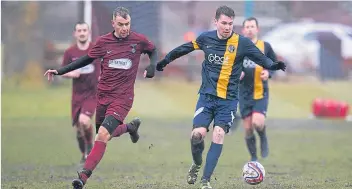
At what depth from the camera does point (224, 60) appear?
369 inches

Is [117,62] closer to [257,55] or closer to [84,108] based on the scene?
[257,55]

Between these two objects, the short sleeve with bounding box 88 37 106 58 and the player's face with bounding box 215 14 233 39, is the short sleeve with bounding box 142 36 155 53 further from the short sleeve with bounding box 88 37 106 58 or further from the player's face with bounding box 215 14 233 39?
the player's face with bounding box 215 14 233 39

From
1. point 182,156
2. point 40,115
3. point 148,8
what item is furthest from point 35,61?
point 182,156

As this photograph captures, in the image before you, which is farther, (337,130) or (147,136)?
(337,130)

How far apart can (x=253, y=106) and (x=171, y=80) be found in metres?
14.8

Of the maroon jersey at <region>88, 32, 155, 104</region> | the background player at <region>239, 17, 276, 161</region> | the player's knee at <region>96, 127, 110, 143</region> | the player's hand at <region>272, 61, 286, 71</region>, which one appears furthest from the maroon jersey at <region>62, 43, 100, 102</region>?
the player's hand at <region>272, 61, 286, 71</region>

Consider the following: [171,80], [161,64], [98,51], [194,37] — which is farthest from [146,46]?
[171,80]

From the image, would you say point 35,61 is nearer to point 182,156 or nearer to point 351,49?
point 351,49

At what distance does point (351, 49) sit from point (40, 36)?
32.6 ft

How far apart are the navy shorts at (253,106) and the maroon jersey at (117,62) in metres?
2.92

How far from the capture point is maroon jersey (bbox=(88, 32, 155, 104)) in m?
9.54

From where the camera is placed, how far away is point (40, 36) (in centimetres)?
2709

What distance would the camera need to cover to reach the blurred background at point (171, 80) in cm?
1413

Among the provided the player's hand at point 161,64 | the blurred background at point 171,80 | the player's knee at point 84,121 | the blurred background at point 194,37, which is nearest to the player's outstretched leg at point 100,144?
the player's hand at point 161,64
